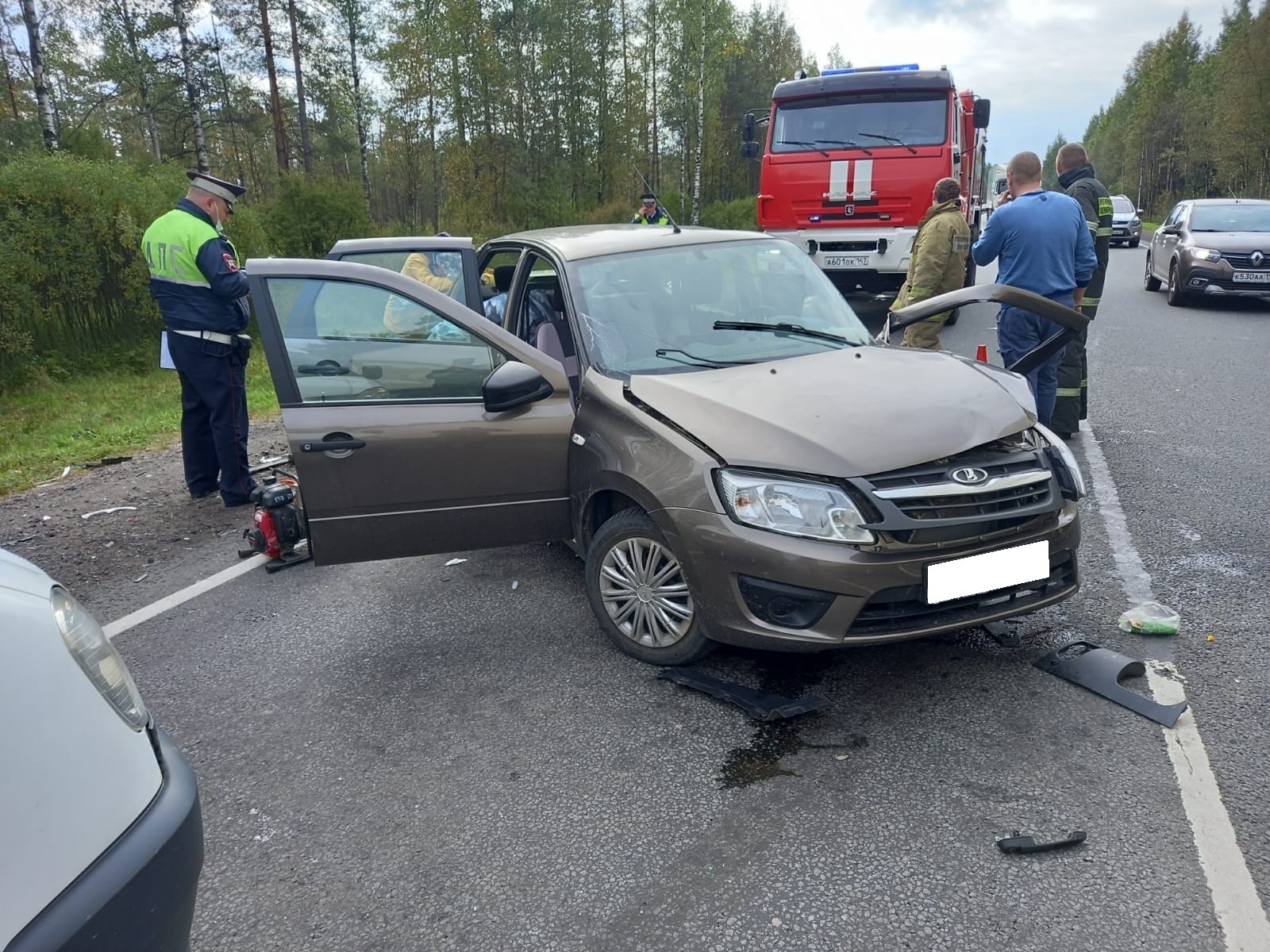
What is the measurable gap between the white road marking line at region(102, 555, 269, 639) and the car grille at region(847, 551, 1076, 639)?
340 centimetres

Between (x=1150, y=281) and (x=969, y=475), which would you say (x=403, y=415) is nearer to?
(x=969, y=475)

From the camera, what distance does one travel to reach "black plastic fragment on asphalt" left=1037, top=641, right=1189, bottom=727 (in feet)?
9.92

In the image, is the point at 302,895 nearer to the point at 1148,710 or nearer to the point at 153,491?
the point at 1148,710

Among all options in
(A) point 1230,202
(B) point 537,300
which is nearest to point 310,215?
(B) point 537,300

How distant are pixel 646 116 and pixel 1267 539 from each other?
39576 millimetres

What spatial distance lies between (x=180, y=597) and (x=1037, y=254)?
5744 mm

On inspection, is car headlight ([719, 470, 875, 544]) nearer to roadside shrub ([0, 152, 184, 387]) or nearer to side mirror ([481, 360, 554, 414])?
side mirror ([481, 360, 554, 414])

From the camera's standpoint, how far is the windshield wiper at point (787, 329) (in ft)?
13.3

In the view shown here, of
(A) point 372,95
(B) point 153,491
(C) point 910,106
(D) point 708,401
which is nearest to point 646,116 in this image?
(A) point 372,95

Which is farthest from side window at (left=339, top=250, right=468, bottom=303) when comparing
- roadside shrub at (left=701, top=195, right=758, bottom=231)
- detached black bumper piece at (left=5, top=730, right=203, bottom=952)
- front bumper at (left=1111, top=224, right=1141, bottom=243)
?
front bumper at (left=1111, top=224, right=1141, bottom=243)

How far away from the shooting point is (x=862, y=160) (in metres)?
10.9

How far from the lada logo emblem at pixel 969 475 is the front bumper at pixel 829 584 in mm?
222

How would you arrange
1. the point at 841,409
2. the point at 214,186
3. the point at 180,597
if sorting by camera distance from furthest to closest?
the point at 214,186 < the point at 180,597 < the point at 841,409

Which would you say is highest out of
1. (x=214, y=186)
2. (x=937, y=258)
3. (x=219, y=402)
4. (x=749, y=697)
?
(x=214, y=186)
